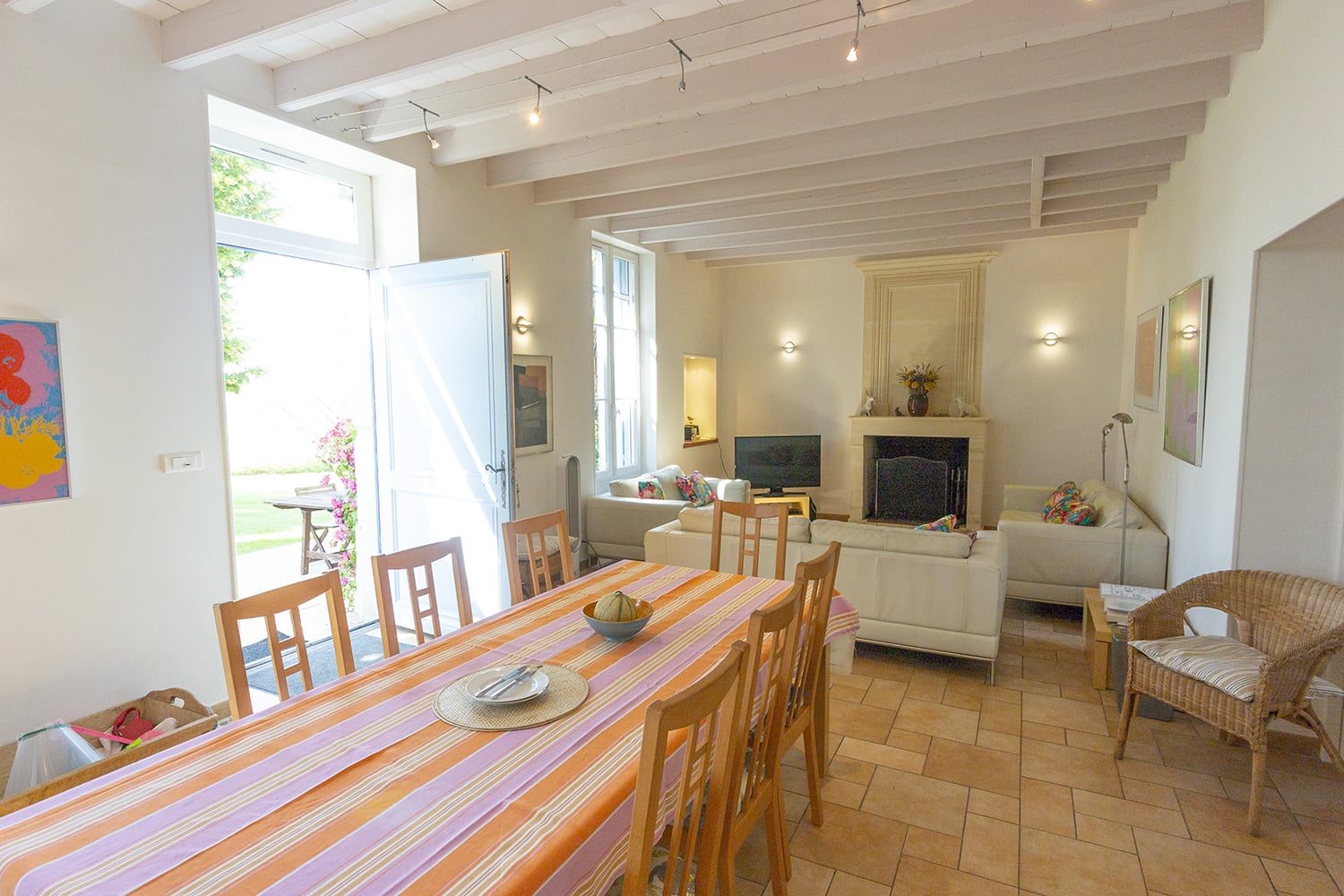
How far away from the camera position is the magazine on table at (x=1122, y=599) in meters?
3.40

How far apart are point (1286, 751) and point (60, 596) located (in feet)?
15.7

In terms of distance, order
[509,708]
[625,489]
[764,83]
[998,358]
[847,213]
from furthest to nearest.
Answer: [998,358] → [625,489] → [847,213] → [764,83] → [509,708]

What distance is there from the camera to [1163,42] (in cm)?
266

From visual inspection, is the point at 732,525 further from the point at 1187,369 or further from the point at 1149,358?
the point at 1149,358

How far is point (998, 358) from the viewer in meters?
6.98

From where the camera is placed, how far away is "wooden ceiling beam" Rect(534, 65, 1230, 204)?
316cm

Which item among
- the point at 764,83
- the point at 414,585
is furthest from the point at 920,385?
the point at 414,585

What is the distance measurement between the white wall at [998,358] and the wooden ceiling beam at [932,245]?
1.08 ft

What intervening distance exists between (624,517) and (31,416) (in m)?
3.64

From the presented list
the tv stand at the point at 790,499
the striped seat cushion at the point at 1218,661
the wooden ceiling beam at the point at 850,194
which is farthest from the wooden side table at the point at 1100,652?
the tv stand at the point at 790,499

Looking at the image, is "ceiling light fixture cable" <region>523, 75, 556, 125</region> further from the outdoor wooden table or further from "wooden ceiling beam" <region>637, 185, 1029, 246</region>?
the outdoor wooden table

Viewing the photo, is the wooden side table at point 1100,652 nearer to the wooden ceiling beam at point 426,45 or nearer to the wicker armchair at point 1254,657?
the wicker armchair at point 1254,657

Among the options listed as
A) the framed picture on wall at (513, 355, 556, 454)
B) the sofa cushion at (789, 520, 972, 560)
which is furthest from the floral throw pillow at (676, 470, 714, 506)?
the sofa cushion at (789, 520, 972, 560)

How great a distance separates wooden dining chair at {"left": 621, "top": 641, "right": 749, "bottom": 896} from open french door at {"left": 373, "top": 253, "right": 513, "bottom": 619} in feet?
8.36
